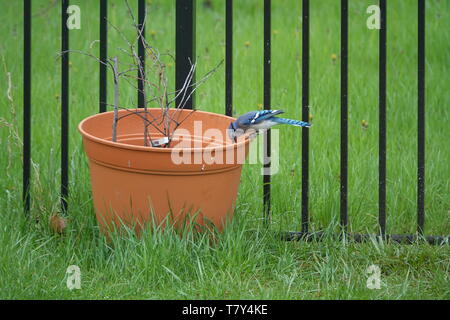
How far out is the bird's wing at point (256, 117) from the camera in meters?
3.37

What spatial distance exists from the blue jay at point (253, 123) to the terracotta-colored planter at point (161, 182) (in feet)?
0.25

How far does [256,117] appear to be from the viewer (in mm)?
3426

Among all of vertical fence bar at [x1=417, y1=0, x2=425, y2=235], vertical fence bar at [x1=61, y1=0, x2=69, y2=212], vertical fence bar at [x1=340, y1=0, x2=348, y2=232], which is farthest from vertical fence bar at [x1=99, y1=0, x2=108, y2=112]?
vertical fence bar at [x1=417, y1=0, x2=425, y2=235]

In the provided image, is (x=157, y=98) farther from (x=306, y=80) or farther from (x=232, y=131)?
(x=306, y=80)

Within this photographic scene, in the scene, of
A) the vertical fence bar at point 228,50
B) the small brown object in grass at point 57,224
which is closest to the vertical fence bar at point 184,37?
the vertical fence bar at point 228,50

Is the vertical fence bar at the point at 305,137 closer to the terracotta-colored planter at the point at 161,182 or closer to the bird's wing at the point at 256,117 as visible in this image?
the bird's wing at the point at 256,117

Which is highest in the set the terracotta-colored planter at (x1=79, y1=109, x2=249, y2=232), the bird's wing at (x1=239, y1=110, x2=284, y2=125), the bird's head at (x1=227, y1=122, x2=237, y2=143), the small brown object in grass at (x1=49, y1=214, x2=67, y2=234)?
the bird's wing at (x1=239, y1=110, x2=284, y2=125)

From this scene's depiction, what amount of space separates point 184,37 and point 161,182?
0.71 meters

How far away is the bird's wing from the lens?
133 inches

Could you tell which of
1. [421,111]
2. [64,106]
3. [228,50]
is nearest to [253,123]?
[228,50]

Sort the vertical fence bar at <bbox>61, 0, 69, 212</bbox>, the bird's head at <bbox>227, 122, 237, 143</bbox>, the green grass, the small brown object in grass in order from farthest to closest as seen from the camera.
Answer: the vertical fence bar at <bbox>61, 0, 69, 212</bbox>
the small brown object in grass
the bird's head at <bbox>227, 122, 237, 143</bbox>
the green grass

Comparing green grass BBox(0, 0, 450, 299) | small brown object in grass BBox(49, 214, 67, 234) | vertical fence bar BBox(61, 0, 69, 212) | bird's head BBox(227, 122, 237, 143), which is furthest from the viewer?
vertical fence bar BBox(61, 0, 69, 212)

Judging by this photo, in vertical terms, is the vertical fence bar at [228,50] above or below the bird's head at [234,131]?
above

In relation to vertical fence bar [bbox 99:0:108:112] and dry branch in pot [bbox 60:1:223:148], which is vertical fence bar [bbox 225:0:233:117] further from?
vertical fence bar [bbox 99:0:108:112]
